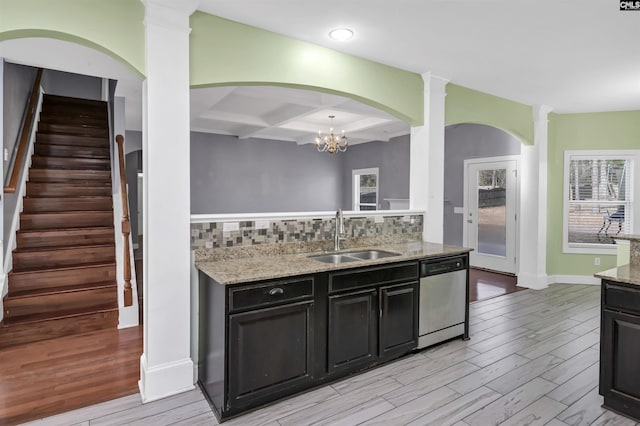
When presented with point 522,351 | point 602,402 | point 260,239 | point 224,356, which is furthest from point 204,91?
point 602,402

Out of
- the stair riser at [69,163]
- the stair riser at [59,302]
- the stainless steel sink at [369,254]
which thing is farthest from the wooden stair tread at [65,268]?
the stainless steel sink at [369,254]

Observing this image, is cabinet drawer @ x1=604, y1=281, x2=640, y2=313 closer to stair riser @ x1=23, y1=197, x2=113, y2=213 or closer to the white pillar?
the white pillar

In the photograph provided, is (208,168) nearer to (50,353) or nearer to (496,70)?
(50,353)

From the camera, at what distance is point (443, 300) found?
3322 mm

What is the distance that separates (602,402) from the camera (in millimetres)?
2471

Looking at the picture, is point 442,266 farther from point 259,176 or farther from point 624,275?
point 259,176

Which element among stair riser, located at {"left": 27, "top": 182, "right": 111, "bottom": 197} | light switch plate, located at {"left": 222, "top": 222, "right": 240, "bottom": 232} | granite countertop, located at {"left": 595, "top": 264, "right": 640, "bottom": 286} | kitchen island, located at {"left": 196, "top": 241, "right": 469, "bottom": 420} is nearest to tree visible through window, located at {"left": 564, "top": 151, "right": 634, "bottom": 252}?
granite countertop, located at {"left": 595, "top": 264, "right": 640, "bottom": 286}

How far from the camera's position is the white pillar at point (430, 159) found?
13.2ft

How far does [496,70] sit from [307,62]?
209 centimetres

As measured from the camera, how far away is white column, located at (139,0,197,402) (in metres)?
2.47

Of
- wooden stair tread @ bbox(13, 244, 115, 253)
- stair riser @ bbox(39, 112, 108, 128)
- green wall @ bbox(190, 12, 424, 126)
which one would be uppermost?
stair riser @ bbox(39, 112, 108, 128)

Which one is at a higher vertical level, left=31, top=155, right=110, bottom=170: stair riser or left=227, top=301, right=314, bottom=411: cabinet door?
left=31, top=155, right=110, bottom=170: stair riser

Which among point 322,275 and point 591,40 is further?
point 591,40

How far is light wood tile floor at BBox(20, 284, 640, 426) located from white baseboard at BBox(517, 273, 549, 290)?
1937mm
